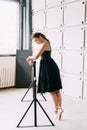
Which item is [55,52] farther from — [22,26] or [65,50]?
[22,26]

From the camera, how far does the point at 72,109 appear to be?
432 centimetres

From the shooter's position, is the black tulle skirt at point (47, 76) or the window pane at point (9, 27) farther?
the window pane at point (9, 27)

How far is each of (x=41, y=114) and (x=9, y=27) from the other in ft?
9.97

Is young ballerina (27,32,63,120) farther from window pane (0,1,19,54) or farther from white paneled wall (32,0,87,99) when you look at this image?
window pane (0,1,19,54)

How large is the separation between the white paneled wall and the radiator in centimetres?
108

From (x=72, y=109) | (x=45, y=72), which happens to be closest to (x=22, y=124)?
(x=45, y=72)

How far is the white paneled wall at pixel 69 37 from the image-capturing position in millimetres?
4840

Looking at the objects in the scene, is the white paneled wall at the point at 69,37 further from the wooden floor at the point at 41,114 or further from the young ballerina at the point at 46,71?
the young ballerina at the point at 46,71

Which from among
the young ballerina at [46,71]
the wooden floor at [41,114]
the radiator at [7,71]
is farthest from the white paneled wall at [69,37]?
the young ballerina at [46,71]

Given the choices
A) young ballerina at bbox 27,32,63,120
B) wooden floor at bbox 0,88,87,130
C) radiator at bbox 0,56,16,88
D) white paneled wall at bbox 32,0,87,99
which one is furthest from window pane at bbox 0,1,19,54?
young ballerina at bbox 27,32,63,120

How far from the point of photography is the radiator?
5867mm

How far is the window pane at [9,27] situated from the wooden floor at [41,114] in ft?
4.45

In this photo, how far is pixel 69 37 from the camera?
5.16m

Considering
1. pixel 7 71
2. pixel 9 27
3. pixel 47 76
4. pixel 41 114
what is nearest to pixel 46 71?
pixel 47 76
